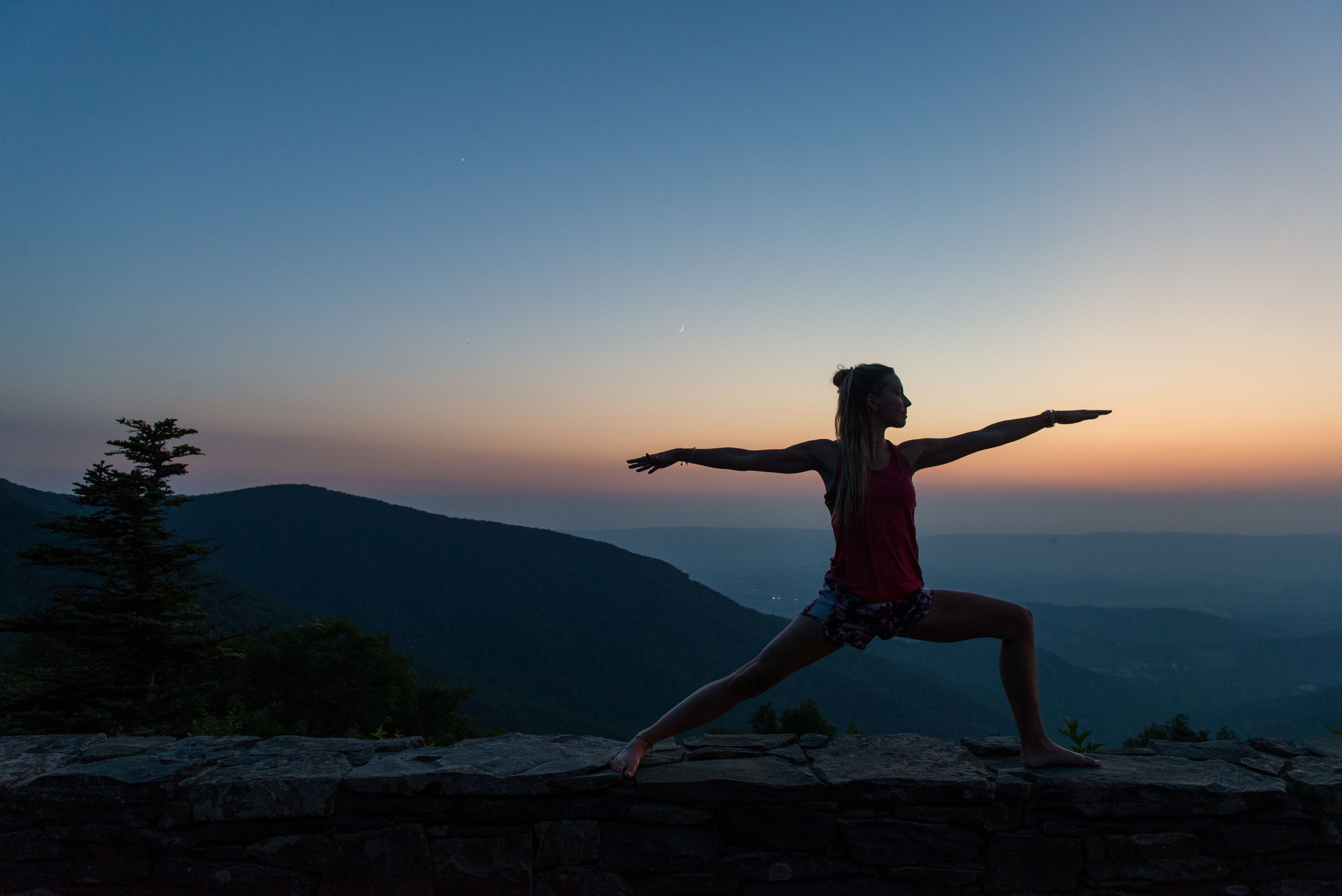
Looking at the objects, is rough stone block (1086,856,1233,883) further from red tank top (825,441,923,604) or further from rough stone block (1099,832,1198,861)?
red tank top (825,441,923,604)

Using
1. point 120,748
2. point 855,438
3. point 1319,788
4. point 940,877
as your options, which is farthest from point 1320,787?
point 120,748

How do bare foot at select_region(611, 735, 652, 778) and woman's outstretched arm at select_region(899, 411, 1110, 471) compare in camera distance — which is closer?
bare foot at select_region(611, 735, 652, 778)

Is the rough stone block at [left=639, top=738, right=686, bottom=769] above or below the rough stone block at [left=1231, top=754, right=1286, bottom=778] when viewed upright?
above

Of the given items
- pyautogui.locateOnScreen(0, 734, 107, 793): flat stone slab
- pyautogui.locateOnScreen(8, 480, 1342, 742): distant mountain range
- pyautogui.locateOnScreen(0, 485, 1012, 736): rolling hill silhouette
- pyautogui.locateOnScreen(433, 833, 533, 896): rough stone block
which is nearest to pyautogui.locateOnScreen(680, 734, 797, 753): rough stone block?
pyautogui.locateOnScreen(433, 833, 533, 896): rough stone block

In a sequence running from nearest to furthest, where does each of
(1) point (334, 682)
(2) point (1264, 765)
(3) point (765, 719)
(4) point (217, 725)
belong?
(2) point (1264, 765) < (4) point (217, 725) < (3) point (765, 719) < (1) point (334, 682)

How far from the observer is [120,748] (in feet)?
11.1

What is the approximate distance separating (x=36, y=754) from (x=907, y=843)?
13.0 ft

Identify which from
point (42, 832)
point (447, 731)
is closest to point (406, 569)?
point (447, 731)

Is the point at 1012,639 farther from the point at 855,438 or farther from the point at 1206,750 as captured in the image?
the point at 1206,750

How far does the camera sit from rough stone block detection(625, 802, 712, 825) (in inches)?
110

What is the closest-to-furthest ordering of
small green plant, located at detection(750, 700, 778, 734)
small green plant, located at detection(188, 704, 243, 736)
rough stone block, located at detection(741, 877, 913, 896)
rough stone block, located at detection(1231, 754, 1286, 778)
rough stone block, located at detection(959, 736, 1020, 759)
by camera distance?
rough stone block, located at detection(741, 877, 913, 896) → rough stone block, located at detection(1231, 754, 1286, 778) → rough stone block, located at detection(959, 736, 1020, 759) → small green plant, located at detection(188, 704, 243, 736) → small green plant, located at detection(750, 700, 778, 734)

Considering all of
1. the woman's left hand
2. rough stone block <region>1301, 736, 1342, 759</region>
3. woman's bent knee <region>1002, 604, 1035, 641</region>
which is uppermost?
the woman's left hand

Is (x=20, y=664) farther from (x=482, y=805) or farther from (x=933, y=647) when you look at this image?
(x=933, y=647)

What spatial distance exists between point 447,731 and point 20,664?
1082 cm
